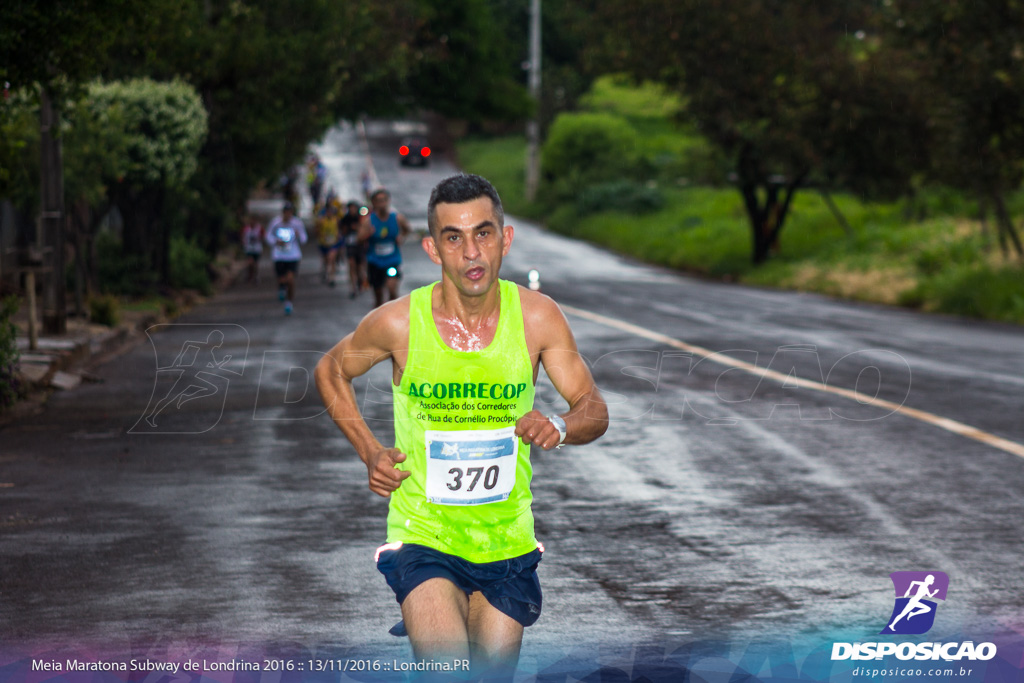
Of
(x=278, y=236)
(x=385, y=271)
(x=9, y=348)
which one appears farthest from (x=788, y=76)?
(x=9, y=348)

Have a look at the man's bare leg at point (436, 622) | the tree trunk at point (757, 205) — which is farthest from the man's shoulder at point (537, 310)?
the tree trunk at point (757, 205)

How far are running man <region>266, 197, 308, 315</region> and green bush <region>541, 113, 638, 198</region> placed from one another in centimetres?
4028

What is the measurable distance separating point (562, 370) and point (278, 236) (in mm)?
22081

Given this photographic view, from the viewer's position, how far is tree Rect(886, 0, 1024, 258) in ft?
94.3

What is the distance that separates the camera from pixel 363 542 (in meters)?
8.44

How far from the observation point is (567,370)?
4613 mm

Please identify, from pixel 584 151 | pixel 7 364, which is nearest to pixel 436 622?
pixel 7 364

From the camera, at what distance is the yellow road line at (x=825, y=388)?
11.9 m

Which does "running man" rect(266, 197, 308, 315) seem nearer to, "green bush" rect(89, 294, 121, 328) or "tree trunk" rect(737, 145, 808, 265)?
"green bush" rect(89, 294, 121, 328)

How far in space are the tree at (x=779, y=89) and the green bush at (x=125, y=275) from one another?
1977cm

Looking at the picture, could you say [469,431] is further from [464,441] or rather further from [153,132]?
[153,132]

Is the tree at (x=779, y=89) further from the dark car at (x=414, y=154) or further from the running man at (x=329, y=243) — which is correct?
the dark car at (x=414, y=154)

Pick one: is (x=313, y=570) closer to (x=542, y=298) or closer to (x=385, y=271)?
(x=542, y=298)

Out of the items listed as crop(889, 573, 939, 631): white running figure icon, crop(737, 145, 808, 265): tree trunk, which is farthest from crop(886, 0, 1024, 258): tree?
crop(889, 573, 939, 631): white running figure icon
